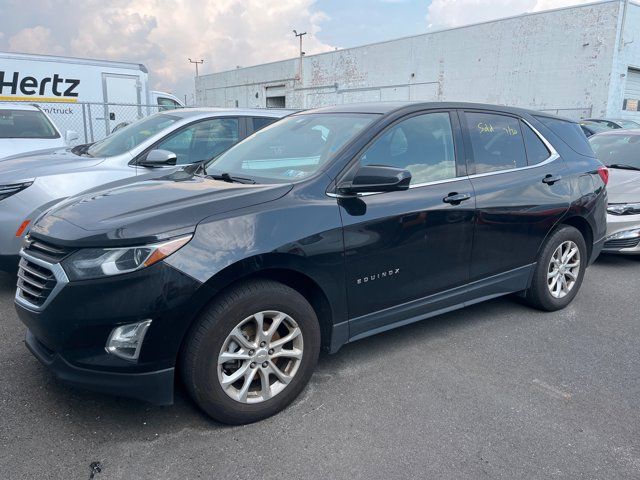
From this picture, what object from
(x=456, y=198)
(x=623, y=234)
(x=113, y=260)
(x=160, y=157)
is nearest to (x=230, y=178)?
(x=113, y=260)

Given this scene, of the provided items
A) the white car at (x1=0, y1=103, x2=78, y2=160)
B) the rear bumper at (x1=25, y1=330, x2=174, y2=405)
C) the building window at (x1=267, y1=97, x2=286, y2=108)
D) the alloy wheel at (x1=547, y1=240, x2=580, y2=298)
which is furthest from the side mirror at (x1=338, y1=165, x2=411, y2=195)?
the building window at (x1=267, y1=97, x2=286, y2=108)

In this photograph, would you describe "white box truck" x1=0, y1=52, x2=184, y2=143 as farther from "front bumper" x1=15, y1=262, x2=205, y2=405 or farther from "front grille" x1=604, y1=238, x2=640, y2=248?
"front bumper" x1=15, y1=262, x2=205, y2=405

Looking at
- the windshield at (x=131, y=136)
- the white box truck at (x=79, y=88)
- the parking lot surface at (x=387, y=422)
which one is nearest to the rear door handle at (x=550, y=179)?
the parking lot surface at (x=387, y=422)

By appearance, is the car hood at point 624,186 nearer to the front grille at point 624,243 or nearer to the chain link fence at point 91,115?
the front grille at point 624,243

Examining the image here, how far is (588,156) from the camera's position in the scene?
15.0ft

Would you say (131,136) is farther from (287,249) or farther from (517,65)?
(517,65)

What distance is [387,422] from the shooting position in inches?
111

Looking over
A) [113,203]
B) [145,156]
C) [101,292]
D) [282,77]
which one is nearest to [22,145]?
[145,156]

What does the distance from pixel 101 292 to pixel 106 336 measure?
8.6 inches

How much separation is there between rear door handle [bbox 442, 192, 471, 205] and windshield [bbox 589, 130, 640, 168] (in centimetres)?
454

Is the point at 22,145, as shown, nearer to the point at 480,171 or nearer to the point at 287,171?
the point at 287,171

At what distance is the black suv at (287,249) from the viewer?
243cm

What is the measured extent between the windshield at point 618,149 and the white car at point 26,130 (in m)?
8.17

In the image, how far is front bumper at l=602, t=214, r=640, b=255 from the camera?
577 centimetres
